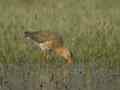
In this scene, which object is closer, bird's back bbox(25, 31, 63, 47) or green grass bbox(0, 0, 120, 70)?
green grass bbox(0, 0, 120, 70)

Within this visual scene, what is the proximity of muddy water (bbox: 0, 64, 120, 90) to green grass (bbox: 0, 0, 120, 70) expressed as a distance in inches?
8.1

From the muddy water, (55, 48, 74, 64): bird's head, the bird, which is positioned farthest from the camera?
the bird

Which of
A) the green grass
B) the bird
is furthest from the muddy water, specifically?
the bird

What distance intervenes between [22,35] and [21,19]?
4.68ft

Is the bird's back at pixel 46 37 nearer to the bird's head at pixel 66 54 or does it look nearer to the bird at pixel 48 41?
the bird at pixel 48 41

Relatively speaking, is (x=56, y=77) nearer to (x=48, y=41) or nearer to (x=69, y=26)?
(x=48, y=41)

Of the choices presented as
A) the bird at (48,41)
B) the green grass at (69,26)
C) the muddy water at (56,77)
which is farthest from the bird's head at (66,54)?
the muddy water at (56,77)

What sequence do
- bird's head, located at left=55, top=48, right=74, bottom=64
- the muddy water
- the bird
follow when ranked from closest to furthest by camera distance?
the muddy water, bird's head, located at left=55, top=48, right=74, bottom=64, the bird

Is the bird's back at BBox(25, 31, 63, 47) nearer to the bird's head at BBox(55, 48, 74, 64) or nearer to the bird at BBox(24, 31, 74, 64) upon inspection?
the bird at BBox(24, 31, 74, 64)

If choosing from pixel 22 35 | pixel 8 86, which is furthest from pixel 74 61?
pixel 8 86

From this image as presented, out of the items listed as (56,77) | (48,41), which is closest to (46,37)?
(48,41)

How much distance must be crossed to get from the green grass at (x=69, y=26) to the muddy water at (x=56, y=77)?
0.68 ft

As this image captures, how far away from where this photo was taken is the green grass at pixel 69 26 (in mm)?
7215

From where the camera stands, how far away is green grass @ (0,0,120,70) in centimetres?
722
